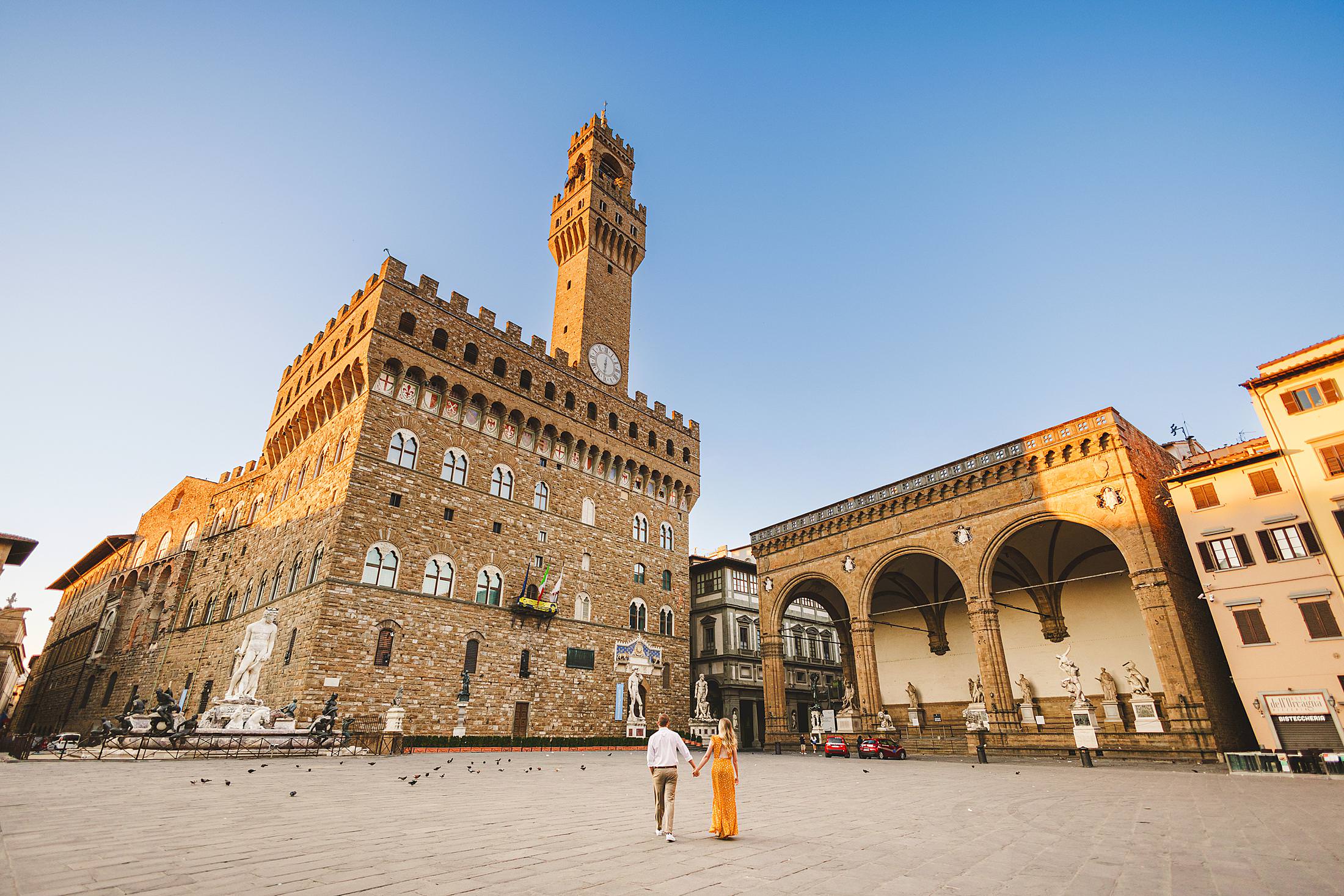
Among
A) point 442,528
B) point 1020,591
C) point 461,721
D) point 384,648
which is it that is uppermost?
point 442,528

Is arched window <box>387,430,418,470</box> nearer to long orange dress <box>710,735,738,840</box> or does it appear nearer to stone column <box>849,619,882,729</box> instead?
stone column <box>849,619,882,729</box>

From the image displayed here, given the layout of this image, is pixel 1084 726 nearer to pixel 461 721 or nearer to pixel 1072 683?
pixel 1072 683

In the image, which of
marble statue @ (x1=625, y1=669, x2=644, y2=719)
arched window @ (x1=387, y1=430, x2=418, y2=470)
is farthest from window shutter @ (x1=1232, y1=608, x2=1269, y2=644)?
arched window @ (x1=387, y1=430, x2=418, y2=470)

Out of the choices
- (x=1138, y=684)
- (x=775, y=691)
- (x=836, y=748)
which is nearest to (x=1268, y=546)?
(x=1138, y=684)

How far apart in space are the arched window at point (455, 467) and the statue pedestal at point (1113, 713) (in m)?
26.1

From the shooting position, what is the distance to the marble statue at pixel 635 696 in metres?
29.1

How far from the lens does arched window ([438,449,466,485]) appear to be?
25734mm

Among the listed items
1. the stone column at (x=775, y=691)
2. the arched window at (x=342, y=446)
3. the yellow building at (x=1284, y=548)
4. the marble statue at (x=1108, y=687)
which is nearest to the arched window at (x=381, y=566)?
the arched window at (x=342, y=446)

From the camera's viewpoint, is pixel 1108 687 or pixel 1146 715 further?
pixel 1108 687

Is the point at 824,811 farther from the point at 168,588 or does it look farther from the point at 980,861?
the point at 168,588

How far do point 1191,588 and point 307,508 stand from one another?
107ft

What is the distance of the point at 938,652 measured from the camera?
95.4ft

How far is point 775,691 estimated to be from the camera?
1102 inches

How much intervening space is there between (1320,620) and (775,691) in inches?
716
